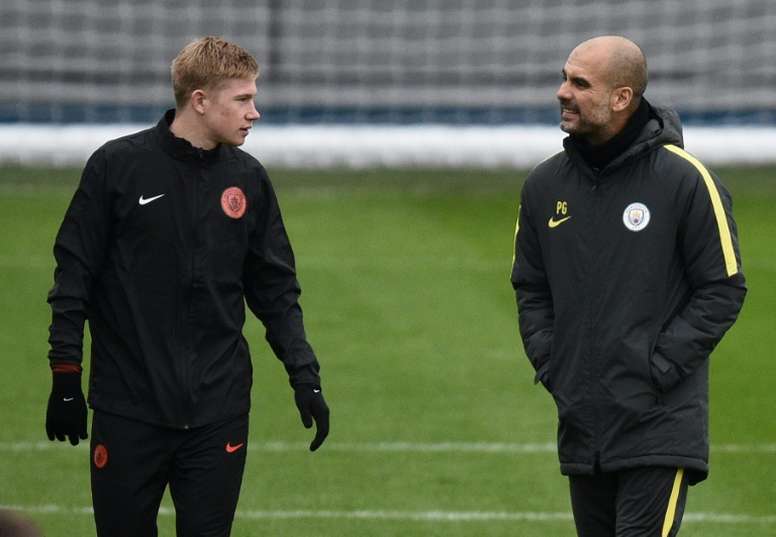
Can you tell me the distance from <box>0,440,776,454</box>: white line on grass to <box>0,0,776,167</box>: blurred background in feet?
30.6

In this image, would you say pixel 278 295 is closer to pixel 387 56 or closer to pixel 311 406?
pixel 311 406

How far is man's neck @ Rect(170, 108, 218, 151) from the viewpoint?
562 cm

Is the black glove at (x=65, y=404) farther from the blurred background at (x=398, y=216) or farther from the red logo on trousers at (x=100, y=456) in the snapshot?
the blurred background at (x=398, y=216)

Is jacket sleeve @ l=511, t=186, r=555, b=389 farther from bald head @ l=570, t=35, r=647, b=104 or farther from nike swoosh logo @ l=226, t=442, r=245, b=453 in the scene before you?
nike swoosh logo @ l=226, t=442, r=245, b=453

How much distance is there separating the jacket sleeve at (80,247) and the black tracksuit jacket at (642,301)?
1.50m

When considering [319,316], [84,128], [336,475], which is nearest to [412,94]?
[84,128]

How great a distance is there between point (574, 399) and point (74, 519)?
3268mm

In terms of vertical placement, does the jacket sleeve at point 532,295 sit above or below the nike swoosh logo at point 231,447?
above

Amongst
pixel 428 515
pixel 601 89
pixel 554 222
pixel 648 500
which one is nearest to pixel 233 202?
pixel 554 222

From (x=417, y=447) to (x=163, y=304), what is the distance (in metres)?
4.00

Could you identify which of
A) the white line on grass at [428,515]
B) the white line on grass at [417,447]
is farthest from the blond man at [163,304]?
the white line on grass at [417,447]

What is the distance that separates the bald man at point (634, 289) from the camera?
551 cm

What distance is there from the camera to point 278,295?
589 centimetres

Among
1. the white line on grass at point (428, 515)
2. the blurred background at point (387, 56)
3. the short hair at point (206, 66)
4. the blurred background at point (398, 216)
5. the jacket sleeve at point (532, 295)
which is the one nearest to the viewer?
the short hair at point (206, 66)
